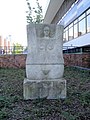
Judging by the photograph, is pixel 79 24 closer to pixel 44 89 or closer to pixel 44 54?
pixel 44 54

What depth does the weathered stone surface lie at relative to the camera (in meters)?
5.93

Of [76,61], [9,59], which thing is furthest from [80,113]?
[9,59]

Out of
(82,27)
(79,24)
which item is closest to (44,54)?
(82,27)

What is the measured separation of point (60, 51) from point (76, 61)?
1033 cm

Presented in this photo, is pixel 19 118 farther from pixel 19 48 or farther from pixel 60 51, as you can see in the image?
pixel 19 48

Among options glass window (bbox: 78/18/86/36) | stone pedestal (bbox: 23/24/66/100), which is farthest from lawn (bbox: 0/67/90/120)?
glass window (bbox: 78/18/86/36)

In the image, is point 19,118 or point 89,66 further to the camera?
point 89,66

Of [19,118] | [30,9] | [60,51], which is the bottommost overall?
[19,118]

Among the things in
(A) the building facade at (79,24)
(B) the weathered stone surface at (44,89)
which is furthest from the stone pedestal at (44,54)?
(A) the building facade at (79,24)

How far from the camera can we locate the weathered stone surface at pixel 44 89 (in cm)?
593

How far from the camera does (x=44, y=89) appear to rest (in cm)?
595

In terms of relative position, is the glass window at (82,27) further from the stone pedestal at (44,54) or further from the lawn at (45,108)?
the lawn at (45,108)

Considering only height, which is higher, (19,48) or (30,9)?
(30,9)

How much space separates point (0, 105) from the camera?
5219 mm
